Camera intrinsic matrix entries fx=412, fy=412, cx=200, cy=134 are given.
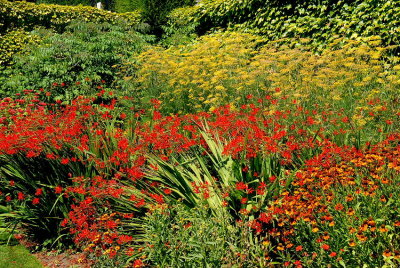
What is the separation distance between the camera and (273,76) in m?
6.17

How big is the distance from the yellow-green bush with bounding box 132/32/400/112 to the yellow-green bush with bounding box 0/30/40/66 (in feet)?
20.3

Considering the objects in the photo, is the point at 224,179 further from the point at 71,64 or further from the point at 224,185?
the point at 71,64

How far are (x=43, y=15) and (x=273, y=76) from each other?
39.8 ft

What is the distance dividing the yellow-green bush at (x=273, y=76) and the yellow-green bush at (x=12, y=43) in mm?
6200

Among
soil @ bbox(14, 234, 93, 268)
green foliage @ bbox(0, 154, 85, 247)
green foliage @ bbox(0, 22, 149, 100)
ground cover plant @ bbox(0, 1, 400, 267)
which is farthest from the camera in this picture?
green foliage @ bbox(0, 22, 149, 100)

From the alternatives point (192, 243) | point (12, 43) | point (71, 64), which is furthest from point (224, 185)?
point (12, 43)

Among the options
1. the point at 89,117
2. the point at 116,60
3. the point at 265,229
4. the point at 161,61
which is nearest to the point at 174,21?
the point at 116,60

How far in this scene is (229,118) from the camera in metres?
5.12

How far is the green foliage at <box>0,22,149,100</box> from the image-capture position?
8891 millimetres

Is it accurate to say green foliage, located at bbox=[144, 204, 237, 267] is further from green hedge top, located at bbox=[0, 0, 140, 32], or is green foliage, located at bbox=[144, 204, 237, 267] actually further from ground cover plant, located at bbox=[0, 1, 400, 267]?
green hedge top, located at bbox=[0, 0, 140, 32]

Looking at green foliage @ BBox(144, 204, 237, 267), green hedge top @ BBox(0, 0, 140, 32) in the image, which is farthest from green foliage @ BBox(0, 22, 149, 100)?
green foliage @ BBox(144, 204, 237, 267)

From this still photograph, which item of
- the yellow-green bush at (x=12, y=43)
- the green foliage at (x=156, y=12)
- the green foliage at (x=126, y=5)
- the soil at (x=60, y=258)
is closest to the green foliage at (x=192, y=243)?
the soil at (x=60, y=258)

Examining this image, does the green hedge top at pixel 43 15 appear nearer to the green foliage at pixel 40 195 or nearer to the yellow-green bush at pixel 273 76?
the yellow-green bush at pixel 273 76

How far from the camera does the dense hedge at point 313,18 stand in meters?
7.21
